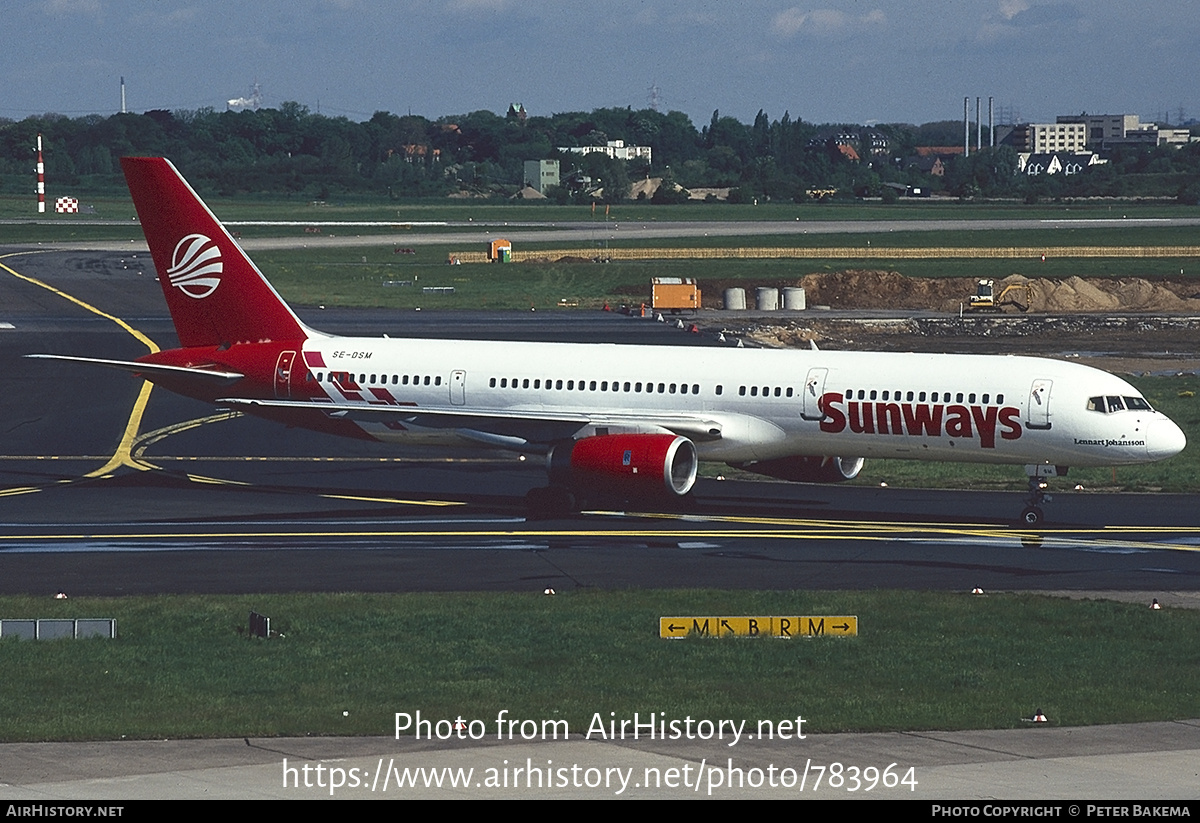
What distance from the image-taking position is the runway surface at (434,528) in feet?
123

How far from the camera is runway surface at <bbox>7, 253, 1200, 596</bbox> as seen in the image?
37375 millimetres

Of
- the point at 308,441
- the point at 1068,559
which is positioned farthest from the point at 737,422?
the point at 308,441

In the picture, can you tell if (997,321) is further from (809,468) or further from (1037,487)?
(1037,487)

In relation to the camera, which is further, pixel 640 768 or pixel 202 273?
pixel 202 273

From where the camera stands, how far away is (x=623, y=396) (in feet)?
152

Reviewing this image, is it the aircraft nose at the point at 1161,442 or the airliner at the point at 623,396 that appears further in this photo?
the airliner at the point at 623,396

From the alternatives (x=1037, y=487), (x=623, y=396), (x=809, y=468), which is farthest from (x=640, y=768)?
(x=809, y=468)

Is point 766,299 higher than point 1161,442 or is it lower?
lower

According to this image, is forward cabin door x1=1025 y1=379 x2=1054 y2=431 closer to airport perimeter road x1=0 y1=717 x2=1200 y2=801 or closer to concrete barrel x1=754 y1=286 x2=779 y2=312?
airport perimeter road x1=0 y1=717 x2=1200 y2=801

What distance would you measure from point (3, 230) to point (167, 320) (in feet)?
308

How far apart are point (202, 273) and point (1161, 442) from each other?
88.6 ft

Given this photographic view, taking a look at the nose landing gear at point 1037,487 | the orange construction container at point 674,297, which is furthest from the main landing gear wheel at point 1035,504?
the orange construction container at point 674,297

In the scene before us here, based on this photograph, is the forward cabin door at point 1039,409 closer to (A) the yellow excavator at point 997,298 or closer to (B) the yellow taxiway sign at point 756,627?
(B) the yellow taxiway sign at point 756,627

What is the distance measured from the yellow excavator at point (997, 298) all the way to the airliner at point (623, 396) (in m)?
64.8
